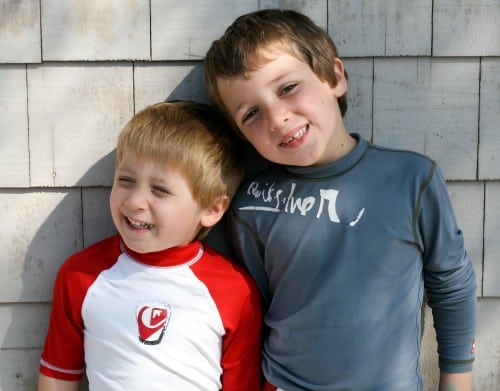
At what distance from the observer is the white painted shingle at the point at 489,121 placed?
1.79 m

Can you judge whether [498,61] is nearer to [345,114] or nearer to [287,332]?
[345,114]

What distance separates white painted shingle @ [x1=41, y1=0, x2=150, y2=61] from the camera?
175 cm

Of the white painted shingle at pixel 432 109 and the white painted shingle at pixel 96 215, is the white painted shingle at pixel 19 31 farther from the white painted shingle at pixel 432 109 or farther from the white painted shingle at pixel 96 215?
the white painted shingle at pixel 432 109

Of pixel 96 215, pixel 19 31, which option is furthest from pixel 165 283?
pixel 19 31

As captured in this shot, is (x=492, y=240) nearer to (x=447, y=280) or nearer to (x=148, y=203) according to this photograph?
(x=447, y=280)

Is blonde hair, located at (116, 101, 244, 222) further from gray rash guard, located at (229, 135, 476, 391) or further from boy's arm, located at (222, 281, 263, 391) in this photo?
boy's arm, located at (222, 281, 263, 391)

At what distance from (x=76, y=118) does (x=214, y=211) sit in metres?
0.47

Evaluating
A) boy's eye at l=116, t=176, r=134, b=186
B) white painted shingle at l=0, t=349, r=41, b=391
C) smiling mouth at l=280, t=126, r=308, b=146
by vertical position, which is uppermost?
smiling mouth at l=280, t=126, r=308, b=146

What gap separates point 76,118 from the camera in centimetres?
181

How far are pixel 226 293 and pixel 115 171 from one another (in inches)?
18.0

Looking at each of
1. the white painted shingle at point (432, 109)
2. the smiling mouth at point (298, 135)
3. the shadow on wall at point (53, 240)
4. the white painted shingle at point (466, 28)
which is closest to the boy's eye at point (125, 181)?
the shadow on wall at point (53, 240)

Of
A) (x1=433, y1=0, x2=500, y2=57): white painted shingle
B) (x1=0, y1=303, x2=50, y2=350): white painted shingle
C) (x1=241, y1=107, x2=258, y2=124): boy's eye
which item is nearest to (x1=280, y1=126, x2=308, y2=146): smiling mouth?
(x1=241, y1=107, x2=258, y2=124): boy's eye

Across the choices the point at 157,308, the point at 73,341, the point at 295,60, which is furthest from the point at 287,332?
the point at 295,60

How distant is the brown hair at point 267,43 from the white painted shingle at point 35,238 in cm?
57
